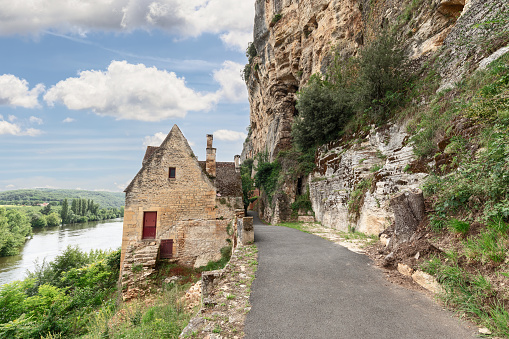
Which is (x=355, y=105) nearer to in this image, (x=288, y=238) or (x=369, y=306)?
(x=288, y=238)

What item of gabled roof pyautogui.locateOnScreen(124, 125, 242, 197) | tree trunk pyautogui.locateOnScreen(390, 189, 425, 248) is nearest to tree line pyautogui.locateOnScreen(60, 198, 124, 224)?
gabled roof pyautogui.locateOnScreen(124, 125, 242, 197)

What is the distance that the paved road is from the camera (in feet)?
10.3

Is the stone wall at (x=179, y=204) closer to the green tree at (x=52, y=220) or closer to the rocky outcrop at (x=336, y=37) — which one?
the rocky outcrop at (x=336, y=37)

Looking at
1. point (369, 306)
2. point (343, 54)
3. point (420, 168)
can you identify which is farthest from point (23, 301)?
point (343, 54)

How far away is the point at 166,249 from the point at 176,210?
2.16 m

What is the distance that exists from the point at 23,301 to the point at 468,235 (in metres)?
15.2

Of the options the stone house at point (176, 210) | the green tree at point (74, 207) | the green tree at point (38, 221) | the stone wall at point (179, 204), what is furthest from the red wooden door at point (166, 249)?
the green tree at point (74, 207)

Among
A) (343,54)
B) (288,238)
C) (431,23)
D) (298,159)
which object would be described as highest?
(343,54)

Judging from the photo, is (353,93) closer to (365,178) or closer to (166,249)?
(365,178)

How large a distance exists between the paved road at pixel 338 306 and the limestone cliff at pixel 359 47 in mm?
4059

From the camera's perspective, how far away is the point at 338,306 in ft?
12.5

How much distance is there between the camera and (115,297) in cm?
1173

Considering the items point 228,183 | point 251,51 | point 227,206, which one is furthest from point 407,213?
point 251,51

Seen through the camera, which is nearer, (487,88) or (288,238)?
(487,88)
